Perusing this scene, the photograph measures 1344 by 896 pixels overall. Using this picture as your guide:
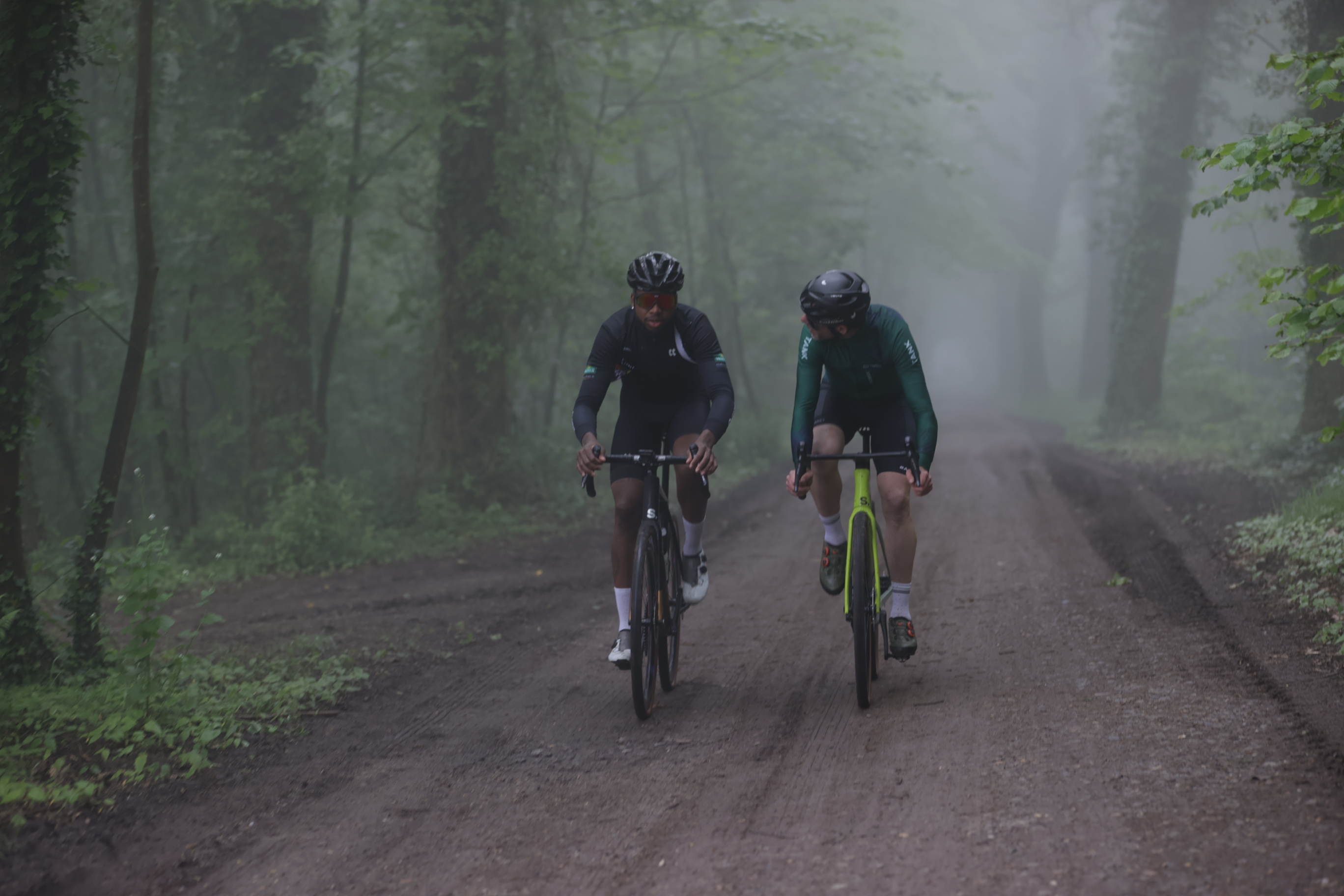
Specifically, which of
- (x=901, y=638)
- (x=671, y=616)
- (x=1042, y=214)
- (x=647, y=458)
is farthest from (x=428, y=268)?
(x=1042, y=214)

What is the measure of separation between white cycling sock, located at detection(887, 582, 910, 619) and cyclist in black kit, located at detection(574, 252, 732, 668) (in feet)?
4.01

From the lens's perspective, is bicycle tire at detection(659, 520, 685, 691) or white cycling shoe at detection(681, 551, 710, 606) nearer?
bicycle tire at detection(659, 520, 685, 691)

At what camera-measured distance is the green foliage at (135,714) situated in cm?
471

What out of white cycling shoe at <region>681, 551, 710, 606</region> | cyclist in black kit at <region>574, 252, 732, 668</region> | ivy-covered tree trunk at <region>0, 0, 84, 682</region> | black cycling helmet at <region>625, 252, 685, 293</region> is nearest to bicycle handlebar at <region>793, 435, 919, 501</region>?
cyclist in black kit at <region>574, 252, 732, 668</region>

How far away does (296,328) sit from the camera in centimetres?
1338

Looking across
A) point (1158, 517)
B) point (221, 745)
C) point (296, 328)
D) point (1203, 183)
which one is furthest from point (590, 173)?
point (1203, 183)

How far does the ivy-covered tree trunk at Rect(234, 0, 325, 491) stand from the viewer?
42.0ft

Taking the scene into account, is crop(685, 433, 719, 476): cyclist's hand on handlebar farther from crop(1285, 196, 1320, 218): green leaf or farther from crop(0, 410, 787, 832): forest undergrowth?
crop(1285, 196, 1320, 218): green leaf

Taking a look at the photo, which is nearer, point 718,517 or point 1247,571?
point 1247,571

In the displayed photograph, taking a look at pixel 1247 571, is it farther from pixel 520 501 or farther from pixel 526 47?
pixel 526 47

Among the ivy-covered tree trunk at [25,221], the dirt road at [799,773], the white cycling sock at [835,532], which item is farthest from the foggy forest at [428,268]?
the white cycling sock at [835,532]

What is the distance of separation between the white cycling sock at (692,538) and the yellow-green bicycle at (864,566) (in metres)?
0.86

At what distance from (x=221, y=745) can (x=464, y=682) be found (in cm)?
163

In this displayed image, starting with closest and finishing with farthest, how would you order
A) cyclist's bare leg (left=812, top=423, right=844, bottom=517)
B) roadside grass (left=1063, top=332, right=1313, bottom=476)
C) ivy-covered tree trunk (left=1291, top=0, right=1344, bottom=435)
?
cyclist's bare leg (left=812, top=423, right=844, bottom=517)
ivy-covered tree trunk (left=1291, top=0, right=1344, bottom=435)
roadside grass (left=1063, top=332, right=1313, bottom=476)
